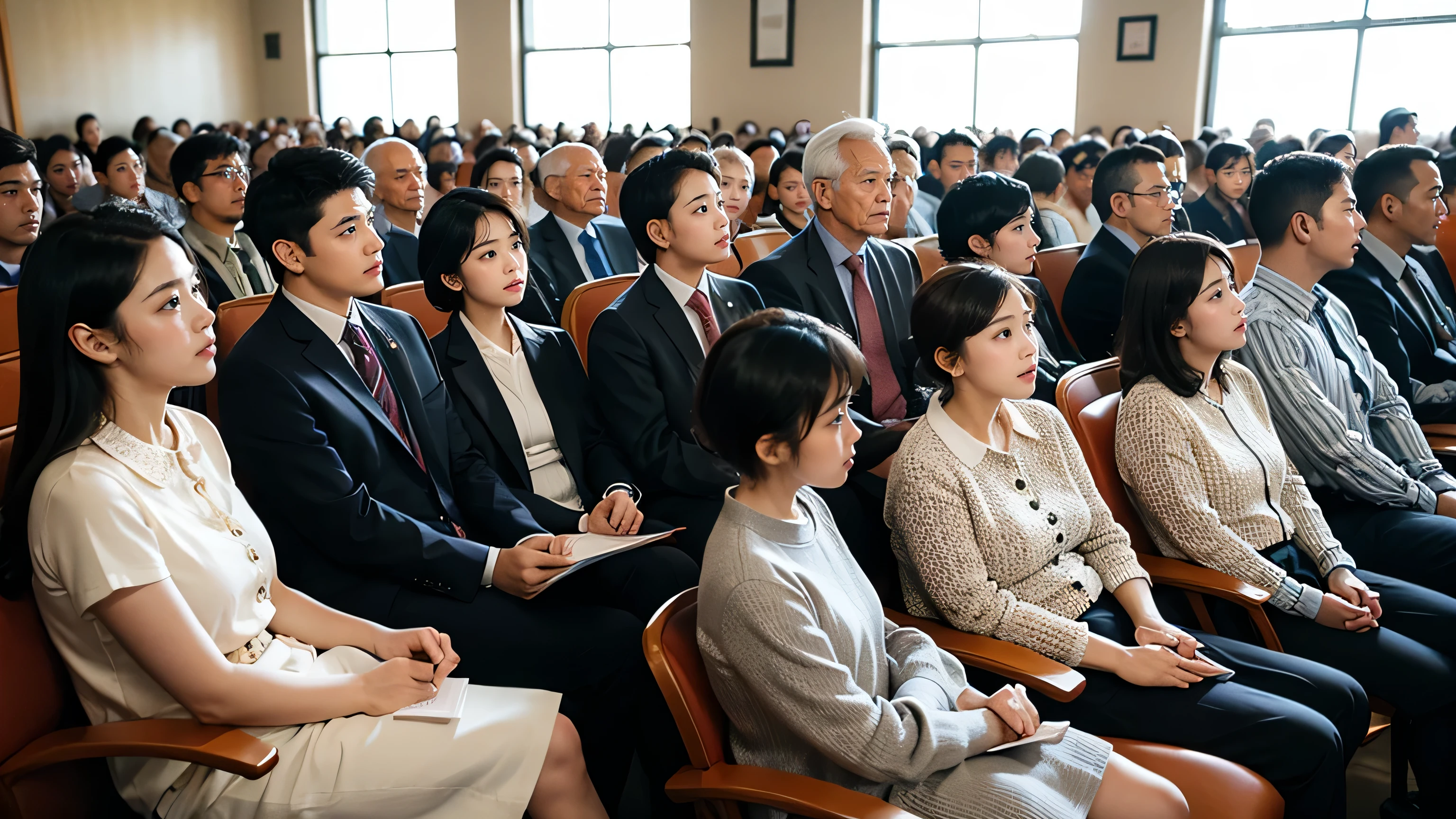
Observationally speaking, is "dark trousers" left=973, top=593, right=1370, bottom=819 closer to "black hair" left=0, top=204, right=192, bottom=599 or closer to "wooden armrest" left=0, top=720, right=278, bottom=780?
"wooden armrest" left=0, top=720, right=278, bottom=780

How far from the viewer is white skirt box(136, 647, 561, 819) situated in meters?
1.38

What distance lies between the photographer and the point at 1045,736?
1.41 meters

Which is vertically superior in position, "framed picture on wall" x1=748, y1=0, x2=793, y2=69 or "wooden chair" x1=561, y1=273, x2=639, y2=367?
"framed picture on wall" x1=748, y1=0, x2=793, y2=69

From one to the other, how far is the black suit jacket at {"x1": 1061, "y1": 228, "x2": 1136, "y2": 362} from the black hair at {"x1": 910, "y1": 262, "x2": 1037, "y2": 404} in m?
1.74

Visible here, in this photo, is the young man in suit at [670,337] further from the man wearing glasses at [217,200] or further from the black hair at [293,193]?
the man wearing glasses at [217,200]

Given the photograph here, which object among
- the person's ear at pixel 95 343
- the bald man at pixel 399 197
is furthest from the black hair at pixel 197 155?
the person's ear at pixel 95 343

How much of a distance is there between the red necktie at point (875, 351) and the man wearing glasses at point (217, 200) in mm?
2229

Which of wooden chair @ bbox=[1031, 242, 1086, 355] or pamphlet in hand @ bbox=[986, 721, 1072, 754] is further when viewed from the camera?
wooden chair @ bbox=[1031, 242, 1086, 355]

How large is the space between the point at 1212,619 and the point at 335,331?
5.91 ft

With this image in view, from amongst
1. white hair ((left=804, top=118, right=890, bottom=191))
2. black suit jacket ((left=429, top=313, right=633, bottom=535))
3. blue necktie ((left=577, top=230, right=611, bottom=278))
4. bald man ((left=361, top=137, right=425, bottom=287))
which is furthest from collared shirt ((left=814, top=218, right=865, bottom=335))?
bald man ((left=361, top=137, right=425, bottom=287))

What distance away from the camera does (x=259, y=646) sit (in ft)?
5.10

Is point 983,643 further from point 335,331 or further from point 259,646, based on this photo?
point 335,331

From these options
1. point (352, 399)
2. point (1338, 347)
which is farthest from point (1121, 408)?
point (352, 399)

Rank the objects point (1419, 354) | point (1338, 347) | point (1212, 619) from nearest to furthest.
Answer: point (1212, 619), point (1338, 347), point (1419, 354)
